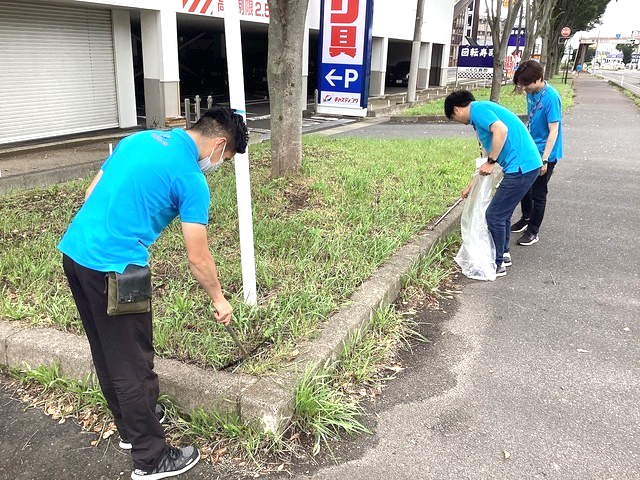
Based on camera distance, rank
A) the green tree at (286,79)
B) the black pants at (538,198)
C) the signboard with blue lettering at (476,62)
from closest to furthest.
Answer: the black pants at (538,198) < the green tree at (286,79) < the signboard with blue lettering at (476,62)

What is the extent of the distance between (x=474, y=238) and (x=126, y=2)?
8.97 meters

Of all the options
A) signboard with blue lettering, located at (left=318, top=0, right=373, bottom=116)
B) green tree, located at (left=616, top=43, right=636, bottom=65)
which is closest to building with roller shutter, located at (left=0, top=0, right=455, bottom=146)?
signboard with blue lettering, located at (left=318, top=0, right=373, bottom=116)

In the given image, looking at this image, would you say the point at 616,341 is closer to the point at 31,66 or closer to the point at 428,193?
the point at 428,193

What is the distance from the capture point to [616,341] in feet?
12.1

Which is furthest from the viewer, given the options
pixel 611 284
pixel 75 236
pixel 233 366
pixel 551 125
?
pixel 551 125

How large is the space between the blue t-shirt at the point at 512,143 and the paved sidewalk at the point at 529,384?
3.34 feet

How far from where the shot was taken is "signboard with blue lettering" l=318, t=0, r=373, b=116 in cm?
1363

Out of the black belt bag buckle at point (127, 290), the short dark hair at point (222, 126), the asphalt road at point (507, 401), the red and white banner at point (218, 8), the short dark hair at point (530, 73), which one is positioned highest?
the red and white banner at point (218, 8)

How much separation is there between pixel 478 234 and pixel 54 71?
912 centimetres

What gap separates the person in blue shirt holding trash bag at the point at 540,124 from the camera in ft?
15.9

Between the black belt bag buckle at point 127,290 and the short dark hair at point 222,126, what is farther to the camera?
the short dark hair at point 222,126

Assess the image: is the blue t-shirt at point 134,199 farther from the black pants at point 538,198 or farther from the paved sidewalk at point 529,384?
the black pants at point 538,198

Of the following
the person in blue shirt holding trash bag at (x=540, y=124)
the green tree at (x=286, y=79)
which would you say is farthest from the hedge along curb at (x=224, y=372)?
the green tree at (x=286, y=79)

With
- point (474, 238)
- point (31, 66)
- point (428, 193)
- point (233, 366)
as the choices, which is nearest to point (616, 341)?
point (474, 238)
